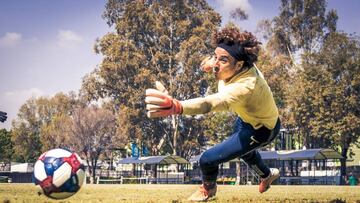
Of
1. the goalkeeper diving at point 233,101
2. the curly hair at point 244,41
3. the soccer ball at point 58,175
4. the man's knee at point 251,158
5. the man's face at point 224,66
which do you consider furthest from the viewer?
the man's knee at point 251,158

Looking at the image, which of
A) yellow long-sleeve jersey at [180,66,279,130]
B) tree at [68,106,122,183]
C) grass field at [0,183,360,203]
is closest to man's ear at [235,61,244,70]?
yellow long-sleeve jersey at [180,66,279,130]

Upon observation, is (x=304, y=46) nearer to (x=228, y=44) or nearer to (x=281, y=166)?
(x=281, y=166)

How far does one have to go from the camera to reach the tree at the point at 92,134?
62575 millimetres

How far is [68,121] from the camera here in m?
65.9

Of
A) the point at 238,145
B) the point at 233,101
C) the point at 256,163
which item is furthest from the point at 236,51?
the point at 256,163

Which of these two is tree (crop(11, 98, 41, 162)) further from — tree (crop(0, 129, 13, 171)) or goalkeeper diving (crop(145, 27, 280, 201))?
goalkeeper diving (crop(145, 27, 280, 201))

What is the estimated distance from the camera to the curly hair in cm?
695

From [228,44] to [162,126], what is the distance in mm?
50711

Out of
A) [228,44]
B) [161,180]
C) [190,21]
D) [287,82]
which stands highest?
[190,21]

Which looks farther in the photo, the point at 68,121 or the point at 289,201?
the point at 68,121

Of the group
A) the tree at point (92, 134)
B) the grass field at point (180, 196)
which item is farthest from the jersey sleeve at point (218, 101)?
the tree at point (92, 134)

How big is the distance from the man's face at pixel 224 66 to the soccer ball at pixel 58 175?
10.2 ft

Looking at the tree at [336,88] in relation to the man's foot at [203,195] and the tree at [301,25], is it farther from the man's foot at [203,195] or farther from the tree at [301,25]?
the man's foot at [203,195]

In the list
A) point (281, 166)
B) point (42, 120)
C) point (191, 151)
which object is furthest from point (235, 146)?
point (42, 120)
